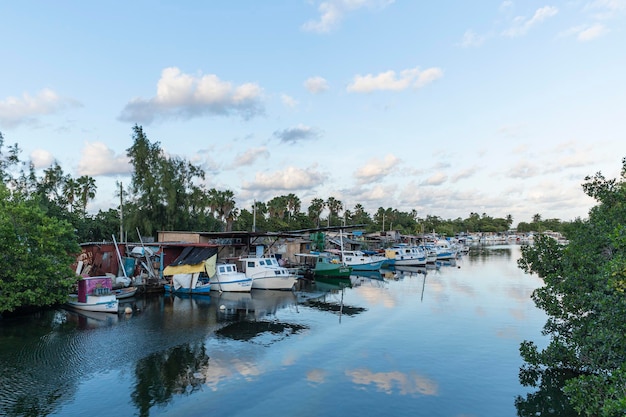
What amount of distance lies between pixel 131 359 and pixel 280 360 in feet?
21.6

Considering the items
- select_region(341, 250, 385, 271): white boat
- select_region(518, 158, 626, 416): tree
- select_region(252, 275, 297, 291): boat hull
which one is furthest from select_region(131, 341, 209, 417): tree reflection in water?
select_region(341, 250, 385, 271): white boat

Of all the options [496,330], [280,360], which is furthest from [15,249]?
[496,330]

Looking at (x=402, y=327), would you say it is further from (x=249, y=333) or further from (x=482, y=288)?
(x=482, y=288)

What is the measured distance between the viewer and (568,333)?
635 inches

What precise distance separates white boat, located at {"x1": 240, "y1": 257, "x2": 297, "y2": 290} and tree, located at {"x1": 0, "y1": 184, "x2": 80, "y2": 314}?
1589cm

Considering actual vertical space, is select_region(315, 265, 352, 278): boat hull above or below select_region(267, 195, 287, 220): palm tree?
below

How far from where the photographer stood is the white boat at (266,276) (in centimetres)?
3778

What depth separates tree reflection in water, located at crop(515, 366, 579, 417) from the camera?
45.5 ft

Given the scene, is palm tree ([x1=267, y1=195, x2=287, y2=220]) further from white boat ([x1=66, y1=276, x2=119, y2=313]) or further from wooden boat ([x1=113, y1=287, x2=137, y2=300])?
white boat ([x1=66, y1=276, x2=119, y2=313])

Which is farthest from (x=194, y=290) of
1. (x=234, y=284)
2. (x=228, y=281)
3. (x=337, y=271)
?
(x=337, y=271)

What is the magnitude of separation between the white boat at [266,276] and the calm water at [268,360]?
19.7ft

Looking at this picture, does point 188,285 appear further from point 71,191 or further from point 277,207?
point 277,207

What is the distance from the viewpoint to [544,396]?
15.1m

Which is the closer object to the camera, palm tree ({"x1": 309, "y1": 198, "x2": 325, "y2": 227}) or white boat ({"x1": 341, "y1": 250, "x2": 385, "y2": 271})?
white boat ({"x1": 341, "y1": 250, "x2": 385, "y2": 271})
